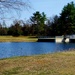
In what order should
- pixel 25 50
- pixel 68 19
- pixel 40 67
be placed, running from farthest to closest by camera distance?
pixel 68 19 < pixel 25 50 < pixel 40 67

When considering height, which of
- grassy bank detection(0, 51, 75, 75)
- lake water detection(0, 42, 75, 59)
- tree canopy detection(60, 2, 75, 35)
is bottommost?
lake water detection(0, 42, 75, 59)

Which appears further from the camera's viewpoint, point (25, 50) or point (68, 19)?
point (68, 19)

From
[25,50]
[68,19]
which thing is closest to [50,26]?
[68,19]

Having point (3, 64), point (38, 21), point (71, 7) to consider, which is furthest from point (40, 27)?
point (3, 64)

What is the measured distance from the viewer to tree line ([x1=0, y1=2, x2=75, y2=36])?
293 feet

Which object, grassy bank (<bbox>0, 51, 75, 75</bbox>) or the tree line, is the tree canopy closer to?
the tree line

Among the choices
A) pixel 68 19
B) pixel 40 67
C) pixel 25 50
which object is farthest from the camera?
pixel 68 19

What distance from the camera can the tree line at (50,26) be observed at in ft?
Answer: 293

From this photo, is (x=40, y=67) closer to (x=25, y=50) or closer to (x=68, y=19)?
(x=25, y=50)

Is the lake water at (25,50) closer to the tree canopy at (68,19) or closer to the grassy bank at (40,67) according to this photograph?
the grassy bank at (40,67)

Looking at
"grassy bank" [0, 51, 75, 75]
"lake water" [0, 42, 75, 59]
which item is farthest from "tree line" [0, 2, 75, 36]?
"grassy bank" [0, 51, 75, 75]

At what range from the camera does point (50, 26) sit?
323ft

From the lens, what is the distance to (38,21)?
329ft

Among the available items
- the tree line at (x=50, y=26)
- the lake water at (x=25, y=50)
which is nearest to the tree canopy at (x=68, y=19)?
the tree line at (x=50, y=26)
